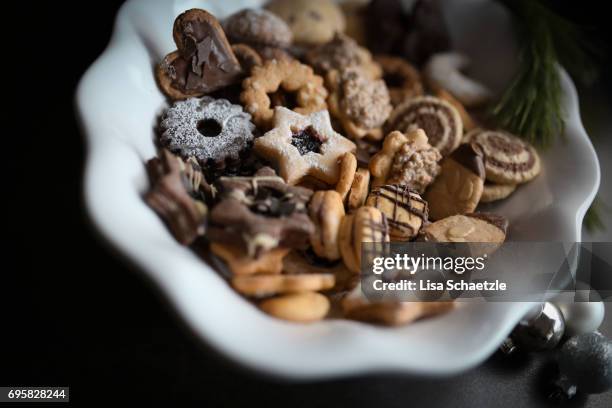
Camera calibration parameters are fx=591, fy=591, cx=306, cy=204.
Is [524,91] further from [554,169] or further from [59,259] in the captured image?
[59,259]

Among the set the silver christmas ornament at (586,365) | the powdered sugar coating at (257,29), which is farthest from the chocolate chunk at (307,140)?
the silver christmas ornament at (586,365)

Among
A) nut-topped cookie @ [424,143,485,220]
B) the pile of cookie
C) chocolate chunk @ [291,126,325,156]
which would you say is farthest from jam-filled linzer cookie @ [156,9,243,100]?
nut-topped cookie @ [424,143,485,220]

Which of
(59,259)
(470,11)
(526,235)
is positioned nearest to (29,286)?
(59,259)

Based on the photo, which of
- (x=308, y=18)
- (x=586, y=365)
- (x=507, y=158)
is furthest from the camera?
(x=308, y=18)

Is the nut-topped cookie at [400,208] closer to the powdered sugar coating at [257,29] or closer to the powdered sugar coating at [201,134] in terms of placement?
the powdered sugar coating at [201,134]

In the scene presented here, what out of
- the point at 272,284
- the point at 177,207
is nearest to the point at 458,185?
the point at 272,284

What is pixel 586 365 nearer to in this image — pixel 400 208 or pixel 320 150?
pixel 400 208

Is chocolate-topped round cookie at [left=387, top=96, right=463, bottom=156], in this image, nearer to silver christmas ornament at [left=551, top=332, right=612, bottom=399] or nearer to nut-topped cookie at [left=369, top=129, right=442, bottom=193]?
nut-topped cookie at [left=369, top=129, right=442, bottom=193]
